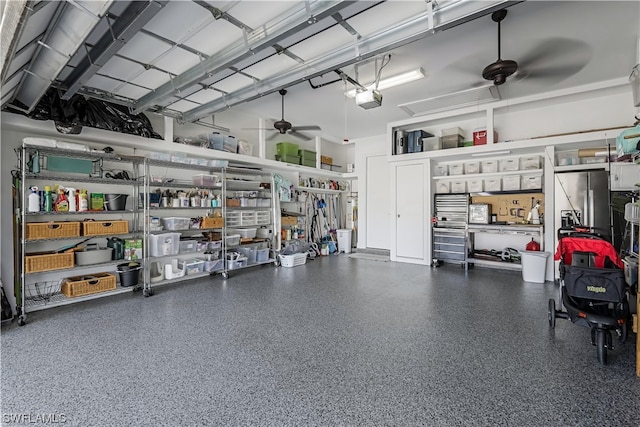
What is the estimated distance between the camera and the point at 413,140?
20.5 ft

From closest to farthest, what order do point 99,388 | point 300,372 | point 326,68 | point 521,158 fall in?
point 99,388 → point 300,372 → point 326,68 → point 521,158

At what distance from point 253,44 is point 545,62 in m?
3.94

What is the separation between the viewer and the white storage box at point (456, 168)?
6090 mm

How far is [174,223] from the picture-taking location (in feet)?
15.3

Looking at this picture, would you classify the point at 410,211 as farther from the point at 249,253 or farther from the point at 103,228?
the point at 103,228

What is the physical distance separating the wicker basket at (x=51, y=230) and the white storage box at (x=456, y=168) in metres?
6.56

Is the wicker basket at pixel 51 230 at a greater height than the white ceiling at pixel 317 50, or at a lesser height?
lesser

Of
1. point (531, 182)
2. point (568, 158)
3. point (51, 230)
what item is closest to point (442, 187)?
point (531, 182)

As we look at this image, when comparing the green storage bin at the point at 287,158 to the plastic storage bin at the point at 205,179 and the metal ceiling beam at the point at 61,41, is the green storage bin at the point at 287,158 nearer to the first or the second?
the plastic storage bin at the point at 205,179

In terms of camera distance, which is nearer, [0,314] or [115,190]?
[0,314]

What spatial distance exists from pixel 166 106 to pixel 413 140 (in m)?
4.76

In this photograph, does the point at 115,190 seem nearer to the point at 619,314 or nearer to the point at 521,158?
the point at 619,314

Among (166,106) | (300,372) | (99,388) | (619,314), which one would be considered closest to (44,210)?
(166,106)

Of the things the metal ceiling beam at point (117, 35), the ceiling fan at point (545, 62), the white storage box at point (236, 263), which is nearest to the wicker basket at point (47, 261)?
the metal ceiling beam at point (117, 35)
